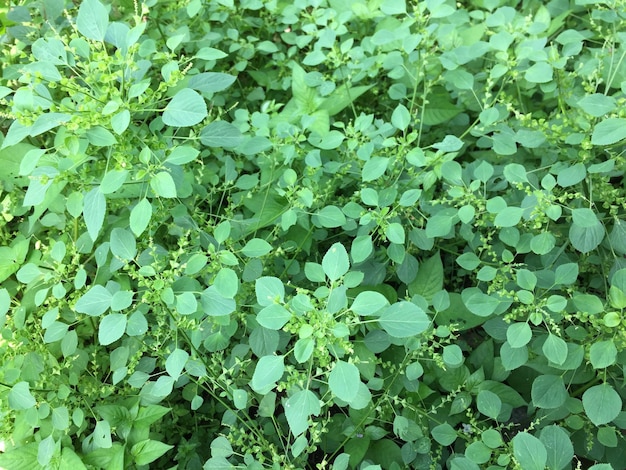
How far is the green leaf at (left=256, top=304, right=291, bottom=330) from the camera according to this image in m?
1.18

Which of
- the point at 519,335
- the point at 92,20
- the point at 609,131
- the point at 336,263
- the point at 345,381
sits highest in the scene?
the point at 92,20

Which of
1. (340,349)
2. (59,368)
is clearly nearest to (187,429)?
(59,368)

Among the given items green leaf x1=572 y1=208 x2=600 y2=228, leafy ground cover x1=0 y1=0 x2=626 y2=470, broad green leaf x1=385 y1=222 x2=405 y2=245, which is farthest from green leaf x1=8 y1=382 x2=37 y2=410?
green leaf x1=572 y1=208 x2=600 y2=228

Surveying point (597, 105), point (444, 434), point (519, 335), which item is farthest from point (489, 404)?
point (597, 105)

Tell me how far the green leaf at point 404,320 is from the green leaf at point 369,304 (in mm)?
67

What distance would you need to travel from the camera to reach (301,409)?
1.15 metres

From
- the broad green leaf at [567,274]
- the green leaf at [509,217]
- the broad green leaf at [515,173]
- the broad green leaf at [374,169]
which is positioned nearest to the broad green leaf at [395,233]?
the broad green leaf at [374,169]

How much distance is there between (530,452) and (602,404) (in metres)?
0.30

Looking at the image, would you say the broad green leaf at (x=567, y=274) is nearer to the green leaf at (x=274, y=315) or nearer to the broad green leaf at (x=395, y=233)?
the broad green leaf at (x=395, y=233)

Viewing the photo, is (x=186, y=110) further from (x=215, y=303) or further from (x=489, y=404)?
(x=489, y=404)

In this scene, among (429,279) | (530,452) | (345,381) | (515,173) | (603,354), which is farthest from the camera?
(429,279)

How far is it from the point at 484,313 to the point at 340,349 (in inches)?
18.0

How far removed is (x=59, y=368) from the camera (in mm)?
1561

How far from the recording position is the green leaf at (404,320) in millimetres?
1178
